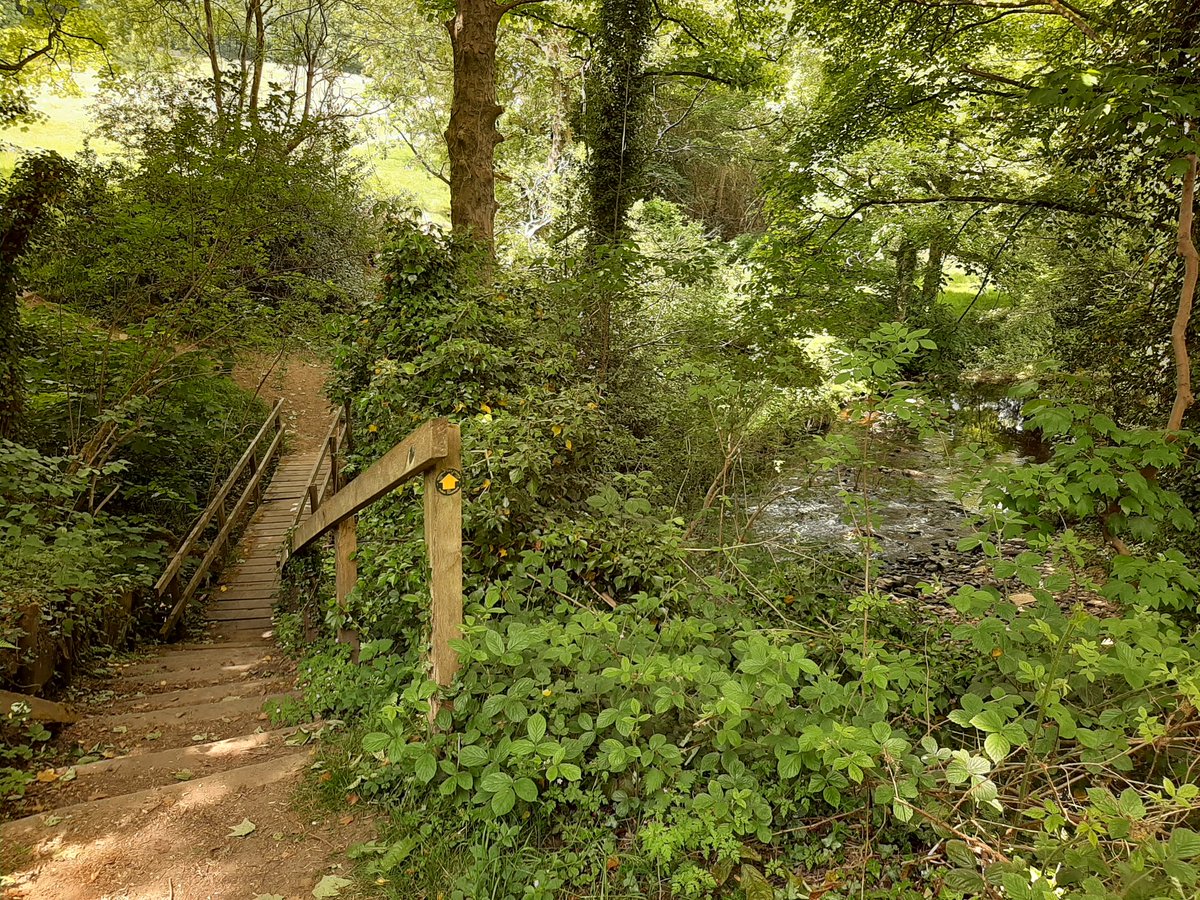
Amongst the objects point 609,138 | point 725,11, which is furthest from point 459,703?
point 725,11

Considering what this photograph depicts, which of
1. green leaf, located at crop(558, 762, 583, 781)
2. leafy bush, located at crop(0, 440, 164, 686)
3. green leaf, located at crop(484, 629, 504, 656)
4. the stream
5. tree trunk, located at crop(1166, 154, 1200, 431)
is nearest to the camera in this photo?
green leaf, located at crop(558, 762, 583, 781)

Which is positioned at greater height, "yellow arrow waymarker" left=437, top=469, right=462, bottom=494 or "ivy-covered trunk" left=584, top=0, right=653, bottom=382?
"ivy-covered trunk" left=584, top=0, right=653, bottom=382

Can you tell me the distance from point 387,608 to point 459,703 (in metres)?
1.31

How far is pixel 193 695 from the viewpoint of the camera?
467cm

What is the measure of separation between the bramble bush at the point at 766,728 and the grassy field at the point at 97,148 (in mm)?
21875

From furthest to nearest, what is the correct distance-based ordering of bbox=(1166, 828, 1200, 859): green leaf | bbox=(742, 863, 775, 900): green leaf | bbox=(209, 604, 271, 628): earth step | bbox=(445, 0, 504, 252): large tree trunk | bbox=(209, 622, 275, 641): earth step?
1. bbox=(209, 604, 271, 628): earth step
2. bbox=(209, 622, 275, 641): earth step
3. bbox=(445, 0, 504, 252): large tree trunk
4. bbox=(742, 863, 775, 900): green leaf
5. bbox=(1166, 828, 1200, 859): green leaf

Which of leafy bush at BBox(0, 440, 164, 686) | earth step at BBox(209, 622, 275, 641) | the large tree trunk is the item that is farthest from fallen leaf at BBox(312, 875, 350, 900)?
earth step at BBox(209, 622, 275, 641)

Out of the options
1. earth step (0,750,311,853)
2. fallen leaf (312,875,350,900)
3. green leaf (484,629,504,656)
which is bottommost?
fallen leaf (312,875,350,900)

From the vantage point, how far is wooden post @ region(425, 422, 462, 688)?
2402 millimetres

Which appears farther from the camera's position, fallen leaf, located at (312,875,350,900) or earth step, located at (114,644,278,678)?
earth step, located at (114,644,278,678)

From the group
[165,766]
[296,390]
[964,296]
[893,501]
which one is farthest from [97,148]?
[964,296]

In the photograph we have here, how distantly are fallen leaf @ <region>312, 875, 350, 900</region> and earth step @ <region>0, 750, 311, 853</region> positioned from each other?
601 mm

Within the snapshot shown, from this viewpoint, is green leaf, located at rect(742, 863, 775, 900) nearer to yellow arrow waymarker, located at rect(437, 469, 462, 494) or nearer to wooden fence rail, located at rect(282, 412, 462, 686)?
wooden fence rail, located at rect(282, 412, 462, 686)

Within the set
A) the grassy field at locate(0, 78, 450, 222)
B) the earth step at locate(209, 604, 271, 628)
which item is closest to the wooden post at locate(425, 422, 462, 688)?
the earth step at locate(209, 604, 271, 628)
